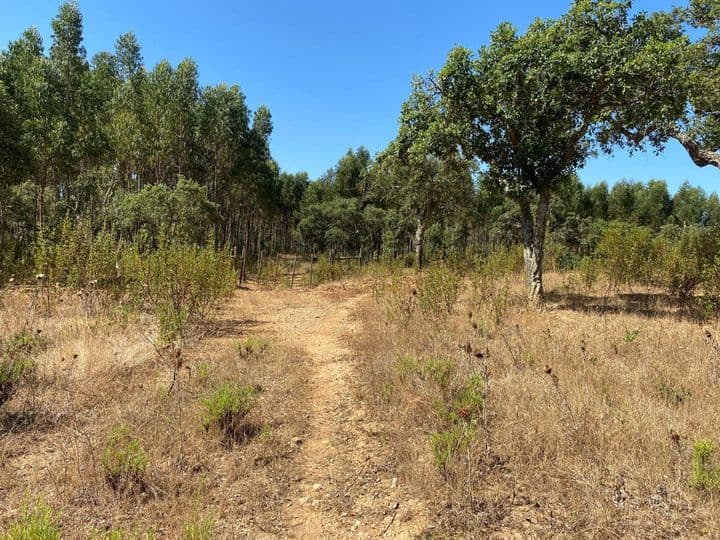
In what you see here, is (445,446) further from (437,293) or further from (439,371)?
(437,293)

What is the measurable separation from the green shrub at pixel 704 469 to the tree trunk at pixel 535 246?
6.62 m

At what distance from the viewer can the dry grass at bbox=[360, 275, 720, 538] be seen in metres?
2.55

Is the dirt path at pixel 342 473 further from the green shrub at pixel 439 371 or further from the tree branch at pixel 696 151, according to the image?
the tree branch at pixel 696 151

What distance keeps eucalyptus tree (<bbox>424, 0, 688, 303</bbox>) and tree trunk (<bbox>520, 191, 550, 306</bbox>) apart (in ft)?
0.08

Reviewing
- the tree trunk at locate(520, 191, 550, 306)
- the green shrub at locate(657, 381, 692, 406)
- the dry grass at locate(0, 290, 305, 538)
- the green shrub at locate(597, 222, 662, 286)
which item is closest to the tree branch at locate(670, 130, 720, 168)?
the green shrub at locate(597, 222, 662, 286)

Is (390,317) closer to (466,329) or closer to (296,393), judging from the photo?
(466,329)

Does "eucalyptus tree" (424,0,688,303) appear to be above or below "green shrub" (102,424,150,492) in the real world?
above

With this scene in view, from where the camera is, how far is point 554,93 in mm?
8055

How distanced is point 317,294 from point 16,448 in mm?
12910

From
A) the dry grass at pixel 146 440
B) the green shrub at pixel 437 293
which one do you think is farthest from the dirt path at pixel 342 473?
the green shrub at pixel 437 293

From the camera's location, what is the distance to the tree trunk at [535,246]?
30.6 feet

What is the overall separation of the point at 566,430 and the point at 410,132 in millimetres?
8216

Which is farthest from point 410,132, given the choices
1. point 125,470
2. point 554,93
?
point 125,470

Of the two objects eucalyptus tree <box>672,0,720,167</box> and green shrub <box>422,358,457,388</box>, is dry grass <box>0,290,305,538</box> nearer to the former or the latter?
green shrub <box>422,358,457,388</box>
